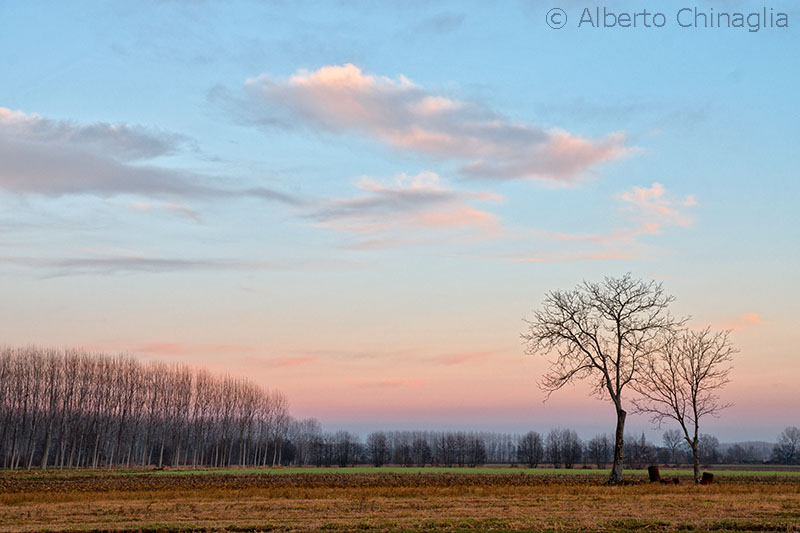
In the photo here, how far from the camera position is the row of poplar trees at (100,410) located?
4247 inches

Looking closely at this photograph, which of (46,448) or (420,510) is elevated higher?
(420,510)

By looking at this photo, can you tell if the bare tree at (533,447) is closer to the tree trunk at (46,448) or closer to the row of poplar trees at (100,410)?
the row of poplar trees at (100,410)

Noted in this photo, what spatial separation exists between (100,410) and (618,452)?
100.0m

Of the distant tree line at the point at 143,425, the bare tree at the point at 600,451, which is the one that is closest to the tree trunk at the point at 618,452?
the distant tree line at the point at 143,425

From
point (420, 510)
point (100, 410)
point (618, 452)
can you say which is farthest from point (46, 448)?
point (420, 510)

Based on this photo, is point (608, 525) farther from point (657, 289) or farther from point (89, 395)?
point (89, 395)

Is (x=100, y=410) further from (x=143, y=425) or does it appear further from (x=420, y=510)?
(x=420, y=510)

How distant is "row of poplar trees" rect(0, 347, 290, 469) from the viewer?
354ft

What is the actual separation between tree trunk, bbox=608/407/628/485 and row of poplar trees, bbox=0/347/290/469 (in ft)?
270

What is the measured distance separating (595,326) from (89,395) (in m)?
98.5

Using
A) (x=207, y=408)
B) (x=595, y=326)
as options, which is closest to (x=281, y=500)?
(x=595, y=326)

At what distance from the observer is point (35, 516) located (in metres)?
24.6

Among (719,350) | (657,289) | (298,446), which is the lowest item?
(298,446)

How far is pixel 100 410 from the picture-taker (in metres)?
119
